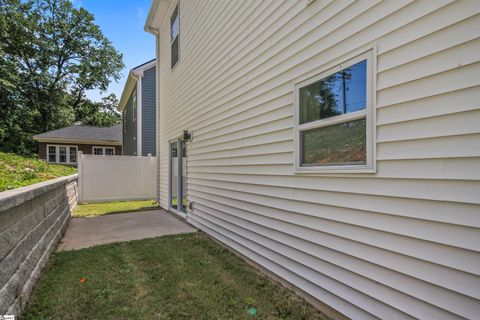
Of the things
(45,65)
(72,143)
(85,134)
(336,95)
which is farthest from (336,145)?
(45,65)

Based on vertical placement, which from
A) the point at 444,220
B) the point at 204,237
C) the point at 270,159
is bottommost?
the point at 204,237

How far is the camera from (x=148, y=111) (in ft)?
41.5

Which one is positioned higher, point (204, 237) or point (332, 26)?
point (332, 26)

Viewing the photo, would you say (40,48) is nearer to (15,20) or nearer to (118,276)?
(15,20)

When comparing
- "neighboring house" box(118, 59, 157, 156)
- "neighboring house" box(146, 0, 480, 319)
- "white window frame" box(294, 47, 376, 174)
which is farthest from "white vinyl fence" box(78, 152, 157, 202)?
"white window frame" box(294, 47, 376, 174)

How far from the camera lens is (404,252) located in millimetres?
1805

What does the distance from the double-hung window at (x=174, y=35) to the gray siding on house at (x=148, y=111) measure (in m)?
5.54

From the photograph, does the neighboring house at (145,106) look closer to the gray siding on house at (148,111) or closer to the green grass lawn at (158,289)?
the gray siding on house at (148,111)

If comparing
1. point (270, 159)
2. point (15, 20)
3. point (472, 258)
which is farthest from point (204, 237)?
point (15, 20)

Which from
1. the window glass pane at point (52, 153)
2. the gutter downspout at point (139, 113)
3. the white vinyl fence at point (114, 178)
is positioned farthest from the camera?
the window glass pane at point (52, 153)

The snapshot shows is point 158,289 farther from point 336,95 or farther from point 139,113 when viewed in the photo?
point 139,113

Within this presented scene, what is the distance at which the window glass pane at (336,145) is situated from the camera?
217cm

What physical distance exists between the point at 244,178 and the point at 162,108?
221 inches

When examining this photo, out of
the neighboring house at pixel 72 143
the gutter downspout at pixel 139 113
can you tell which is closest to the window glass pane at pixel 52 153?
the neighboring house at pixel 72 143
